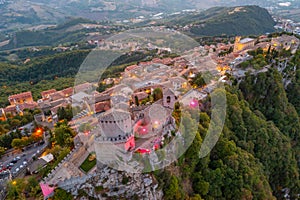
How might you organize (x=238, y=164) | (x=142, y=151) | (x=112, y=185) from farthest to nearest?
(x=238, y=164)
(x=142, y=151)
(x=112, y=185)

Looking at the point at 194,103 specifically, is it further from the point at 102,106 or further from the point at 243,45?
the point at 243,45

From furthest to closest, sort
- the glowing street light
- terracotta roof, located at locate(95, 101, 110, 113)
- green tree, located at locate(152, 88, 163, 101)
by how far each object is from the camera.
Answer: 1. green tree, located at locate(152, 88, 163, 101)
2. terracotta roof, located at locate(95, 101, 110, 113)
3. the glowing street light

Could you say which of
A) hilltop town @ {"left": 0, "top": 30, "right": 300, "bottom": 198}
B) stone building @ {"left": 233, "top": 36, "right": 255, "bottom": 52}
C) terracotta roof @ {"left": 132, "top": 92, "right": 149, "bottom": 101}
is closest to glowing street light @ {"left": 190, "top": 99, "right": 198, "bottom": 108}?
hilltop town @ {"left": 0, "top": 30, "right": 300, "bottom": 198}

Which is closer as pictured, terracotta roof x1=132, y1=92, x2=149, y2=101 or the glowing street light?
the glowing street light

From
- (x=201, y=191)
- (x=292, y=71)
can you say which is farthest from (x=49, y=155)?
(x=292, y=71)

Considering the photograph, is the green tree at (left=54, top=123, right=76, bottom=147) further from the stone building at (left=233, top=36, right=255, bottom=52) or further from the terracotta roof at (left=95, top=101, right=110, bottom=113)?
the stone building at (left=233, top=36, right=255, bottom=52)

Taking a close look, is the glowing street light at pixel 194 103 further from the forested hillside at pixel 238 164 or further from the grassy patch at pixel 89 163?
the grassy patch at pixel 89 163

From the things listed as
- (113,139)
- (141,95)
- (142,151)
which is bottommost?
(141,95)

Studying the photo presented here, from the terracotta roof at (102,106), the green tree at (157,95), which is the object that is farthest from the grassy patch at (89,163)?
the green tree at (157,95)

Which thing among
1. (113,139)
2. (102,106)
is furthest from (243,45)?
(113,139)
